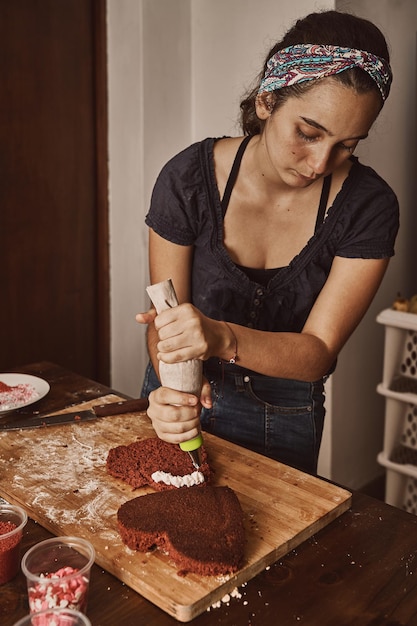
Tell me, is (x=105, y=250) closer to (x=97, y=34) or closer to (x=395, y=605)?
(x=97, y=34)

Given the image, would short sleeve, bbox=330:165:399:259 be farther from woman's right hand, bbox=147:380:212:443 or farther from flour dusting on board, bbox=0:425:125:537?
flour dusting on board, bbox=0:425:125:537

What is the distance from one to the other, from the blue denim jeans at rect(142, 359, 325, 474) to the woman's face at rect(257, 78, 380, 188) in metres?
0.55

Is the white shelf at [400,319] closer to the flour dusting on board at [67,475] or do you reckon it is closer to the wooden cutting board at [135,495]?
the wooden cutting board at [135,495]

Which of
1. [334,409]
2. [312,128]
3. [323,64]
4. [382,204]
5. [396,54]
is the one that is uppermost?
[396,54]

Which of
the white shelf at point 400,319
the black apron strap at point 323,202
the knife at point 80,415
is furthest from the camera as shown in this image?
the white shelf at point 400,319

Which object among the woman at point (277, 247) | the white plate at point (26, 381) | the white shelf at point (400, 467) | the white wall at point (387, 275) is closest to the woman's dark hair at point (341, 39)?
the woman at point (277, 247)

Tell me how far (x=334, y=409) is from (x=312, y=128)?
1.74m

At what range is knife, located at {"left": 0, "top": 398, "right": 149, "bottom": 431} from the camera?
1576 mm

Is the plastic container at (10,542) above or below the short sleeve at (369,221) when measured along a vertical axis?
below

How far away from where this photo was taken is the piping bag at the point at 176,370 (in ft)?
3.97

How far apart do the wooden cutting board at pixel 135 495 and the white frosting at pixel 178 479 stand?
0.16 ft

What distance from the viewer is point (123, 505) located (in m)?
1.20

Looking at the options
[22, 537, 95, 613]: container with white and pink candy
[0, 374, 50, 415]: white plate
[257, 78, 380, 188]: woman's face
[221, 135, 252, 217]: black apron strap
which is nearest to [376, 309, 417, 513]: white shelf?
[221, 135, 252, 217]: black apron strap

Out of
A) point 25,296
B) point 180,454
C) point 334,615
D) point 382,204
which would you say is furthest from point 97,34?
point 334,615
